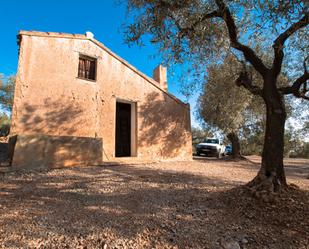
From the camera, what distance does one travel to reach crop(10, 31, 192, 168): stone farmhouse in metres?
7.16

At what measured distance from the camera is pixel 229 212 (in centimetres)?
367

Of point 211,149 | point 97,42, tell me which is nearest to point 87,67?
point 97,42

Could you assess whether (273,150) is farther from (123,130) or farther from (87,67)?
(87,67)

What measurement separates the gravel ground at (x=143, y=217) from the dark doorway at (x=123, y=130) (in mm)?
5582

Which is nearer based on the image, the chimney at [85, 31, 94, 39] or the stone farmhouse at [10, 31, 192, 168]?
the stone farmhouse at [10, 31, 192, 168]

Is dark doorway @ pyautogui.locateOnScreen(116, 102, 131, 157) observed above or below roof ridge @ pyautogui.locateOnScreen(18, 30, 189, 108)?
below

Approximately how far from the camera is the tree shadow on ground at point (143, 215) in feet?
8.98

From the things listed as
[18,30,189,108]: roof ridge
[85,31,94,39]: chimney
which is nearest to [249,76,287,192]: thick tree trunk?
[18,30,189,108]: roof ridge

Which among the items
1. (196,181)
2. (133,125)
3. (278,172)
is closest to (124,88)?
(133,125)

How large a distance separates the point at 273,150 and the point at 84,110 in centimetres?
713

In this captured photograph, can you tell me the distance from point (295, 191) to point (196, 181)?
2.52 metres

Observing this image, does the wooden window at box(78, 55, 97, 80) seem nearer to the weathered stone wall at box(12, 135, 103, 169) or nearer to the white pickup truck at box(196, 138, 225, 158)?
the weathered stone wall at box(12, 135, 103, 169)

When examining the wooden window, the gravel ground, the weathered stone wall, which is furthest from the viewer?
the wooden window

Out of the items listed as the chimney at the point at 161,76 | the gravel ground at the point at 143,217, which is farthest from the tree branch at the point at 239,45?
the chimney at the point at 161,76
